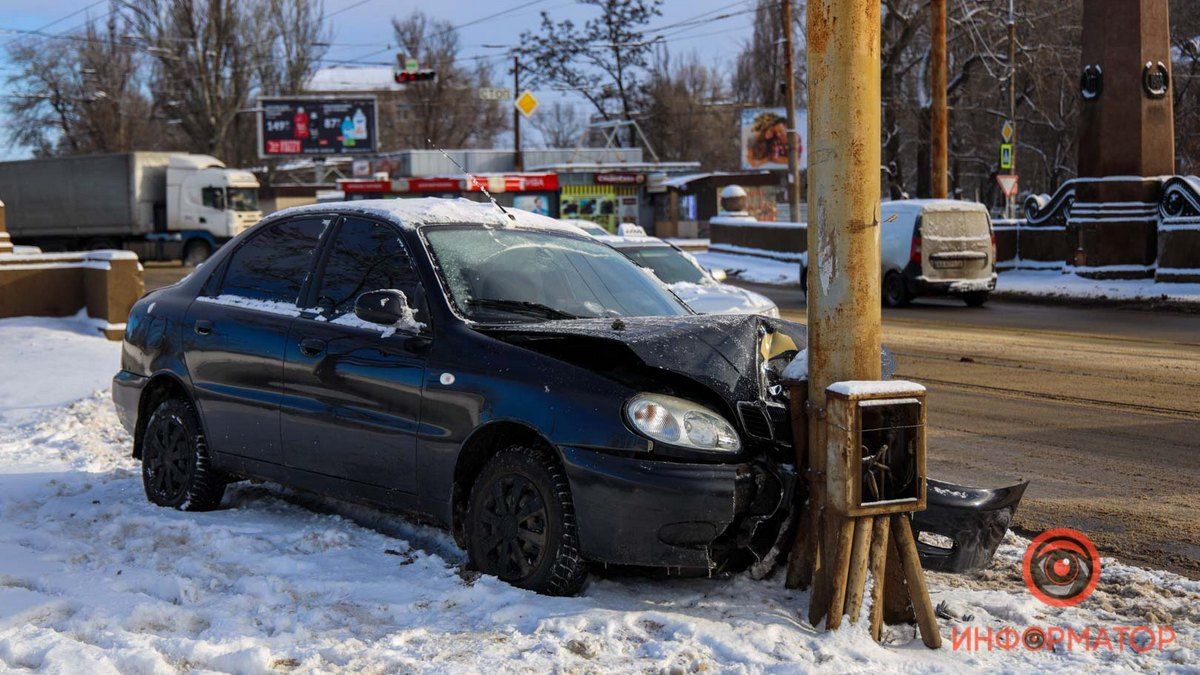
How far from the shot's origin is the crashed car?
15.4ft

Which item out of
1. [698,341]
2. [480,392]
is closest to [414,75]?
[480,392]

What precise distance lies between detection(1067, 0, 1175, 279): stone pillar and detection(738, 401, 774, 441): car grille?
21.6 metres

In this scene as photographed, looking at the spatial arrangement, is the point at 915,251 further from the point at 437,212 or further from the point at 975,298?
the point at 437,212

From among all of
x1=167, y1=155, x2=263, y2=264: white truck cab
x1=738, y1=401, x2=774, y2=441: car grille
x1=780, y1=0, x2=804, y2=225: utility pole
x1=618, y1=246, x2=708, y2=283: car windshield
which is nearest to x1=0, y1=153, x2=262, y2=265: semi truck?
x1=167, y1=155, x2=263, y2=264: white truck cab

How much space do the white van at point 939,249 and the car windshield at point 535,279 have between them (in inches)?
637

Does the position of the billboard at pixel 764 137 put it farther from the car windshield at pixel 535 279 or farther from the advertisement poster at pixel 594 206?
the car windshield at pixel 535 279

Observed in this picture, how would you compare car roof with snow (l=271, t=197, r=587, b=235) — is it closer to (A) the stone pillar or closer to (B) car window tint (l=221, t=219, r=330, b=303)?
(B) car window tint (l=221, t=219, r=330, b=303)

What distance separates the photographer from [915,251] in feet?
71.9

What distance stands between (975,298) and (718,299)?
452 inches

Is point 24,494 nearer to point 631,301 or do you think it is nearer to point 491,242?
point 491,242

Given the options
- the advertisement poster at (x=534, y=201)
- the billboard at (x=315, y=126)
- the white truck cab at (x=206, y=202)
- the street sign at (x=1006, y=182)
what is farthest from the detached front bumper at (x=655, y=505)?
the billboard at (x=315, y=126)

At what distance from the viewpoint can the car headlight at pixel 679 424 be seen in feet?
15.3

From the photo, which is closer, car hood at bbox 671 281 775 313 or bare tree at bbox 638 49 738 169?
car hood at bbox 671 281 775 313

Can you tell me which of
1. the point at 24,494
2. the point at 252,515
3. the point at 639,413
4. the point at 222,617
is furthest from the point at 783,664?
the point at 24,494
